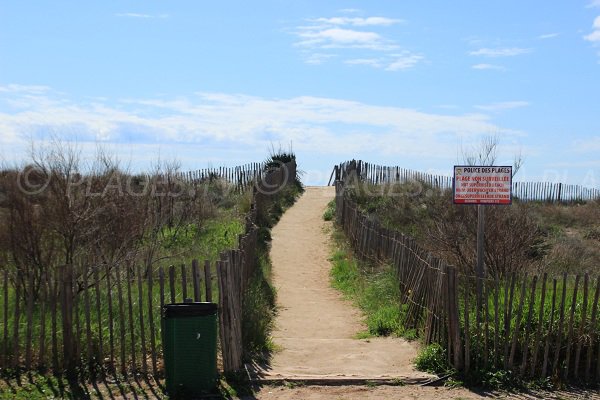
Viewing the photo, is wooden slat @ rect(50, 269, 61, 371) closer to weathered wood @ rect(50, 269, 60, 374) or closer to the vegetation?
weathered wood @ rect(50, 269, 60, 374)

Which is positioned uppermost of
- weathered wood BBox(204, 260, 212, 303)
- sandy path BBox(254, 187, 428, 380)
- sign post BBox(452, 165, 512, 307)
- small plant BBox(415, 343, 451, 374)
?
sign post BBox(452, 165, 512, 307)

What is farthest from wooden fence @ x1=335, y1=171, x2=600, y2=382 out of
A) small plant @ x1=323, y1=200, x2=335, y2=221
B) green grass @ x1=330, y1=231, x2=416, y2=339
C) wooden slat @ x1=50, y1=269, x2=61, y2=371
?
small plant @ x1=323, y1=200, x2=335, y2=221

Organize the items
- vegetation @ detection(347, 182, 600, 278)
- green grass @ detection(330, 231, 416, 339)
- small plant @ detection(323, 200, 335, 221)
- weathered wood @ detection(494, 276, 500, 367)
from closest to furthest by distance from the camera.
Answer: weathered wood @ detection(494, 276, 500, 367)
green grass @ detection(330, 231, 416, 339)
vegetation @ detection(347, 182, 600, 278)
small plant @ detection(323, 200, 335, 221)

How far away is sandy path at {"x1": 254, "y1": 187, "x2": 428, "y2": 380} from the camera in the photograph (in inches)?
334

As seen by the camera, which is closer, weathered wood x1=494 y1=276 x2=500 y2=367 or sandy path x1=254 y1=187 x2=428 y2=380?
weathered wood x1=494 y1=276 x2=500 y2=367

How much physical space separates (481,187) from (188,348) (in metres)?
4.63

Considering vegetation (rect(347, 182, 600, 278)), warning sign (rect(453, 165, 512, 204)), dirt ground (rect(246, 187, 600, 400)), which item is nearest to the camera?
dirt ground (rect(246, 187, 600, 400))

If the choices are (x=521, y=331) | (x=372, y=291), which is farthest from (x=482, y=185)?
(x=372, y=291)

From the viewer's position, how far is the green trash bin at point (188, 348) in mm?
7258

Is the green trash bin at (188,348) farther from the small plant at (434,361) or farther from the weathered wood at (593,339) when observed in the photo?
the weathered wood at (593,339)

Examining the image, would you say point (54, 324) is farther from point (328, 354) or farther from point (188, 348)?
point (328, 354)

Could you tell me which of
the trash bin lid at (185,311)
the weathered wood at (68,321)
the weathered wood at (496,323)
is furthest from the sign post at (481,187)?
the weathered wood at (68,321)

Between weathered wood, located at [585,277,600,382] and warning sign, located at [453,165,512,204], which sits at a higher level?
warning sign, located at [453,165,512,204]

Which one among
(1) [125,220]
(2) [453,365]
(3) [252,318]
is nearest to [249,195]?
(1) [125,220]
